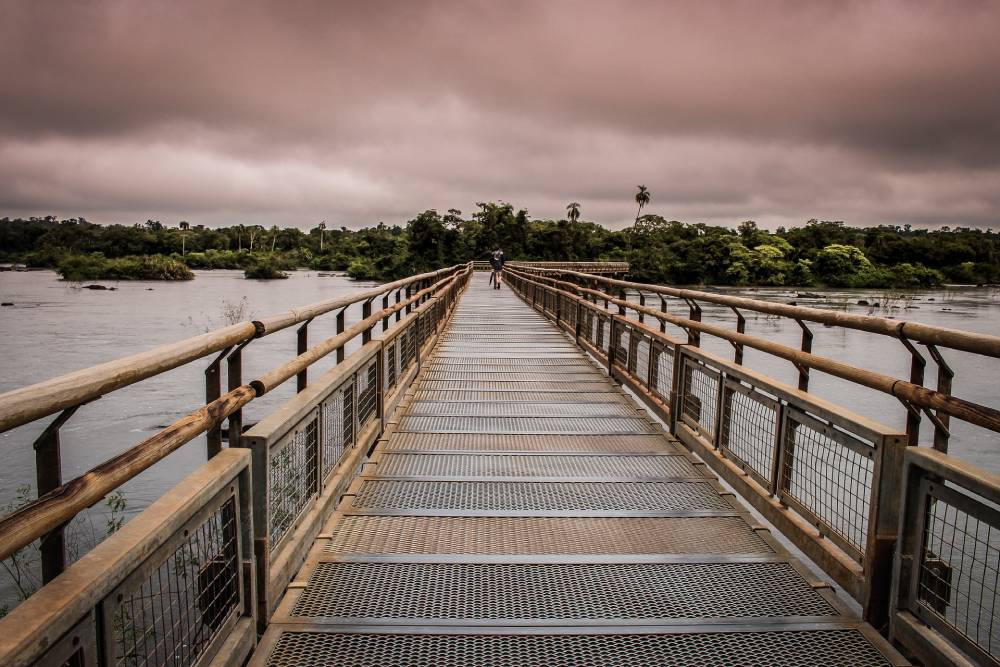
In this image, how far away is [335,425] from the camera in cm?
390

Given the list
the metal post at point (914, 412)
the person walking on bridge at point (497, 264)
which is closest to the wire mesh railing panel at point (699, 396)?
the metal post at point (914, 412)

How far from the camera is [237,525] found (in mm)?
2369

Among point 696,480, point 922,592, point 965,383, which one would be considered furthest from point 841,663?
point 965,383

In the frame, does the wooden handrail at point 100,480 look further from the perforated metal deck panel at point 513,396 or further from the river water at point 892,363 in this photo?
the river water at point 892,363

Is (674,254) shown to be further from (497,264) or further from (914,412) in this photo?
(914,412)

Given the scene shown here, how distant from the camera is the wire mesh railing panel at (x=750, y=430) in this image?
3.78m

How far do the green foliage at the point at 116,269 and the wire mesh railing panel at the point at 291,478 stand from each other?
91.4 meters

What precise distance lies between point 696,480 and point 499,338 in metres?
8.23

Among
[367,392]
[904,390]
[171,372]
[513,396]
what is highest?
[904,390]

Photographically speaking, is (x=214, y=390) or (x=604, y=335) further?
(x=604, y=335)

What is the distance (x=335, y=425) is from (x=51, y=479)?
229 centimetres

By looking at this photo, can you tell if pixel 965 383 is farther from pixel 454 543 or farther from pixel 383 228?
pixel 383 228

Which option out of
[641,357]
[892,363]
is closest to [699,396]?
[641,357]

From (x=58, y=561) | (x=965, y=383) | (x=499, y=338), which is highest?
(x=58, y=561)
